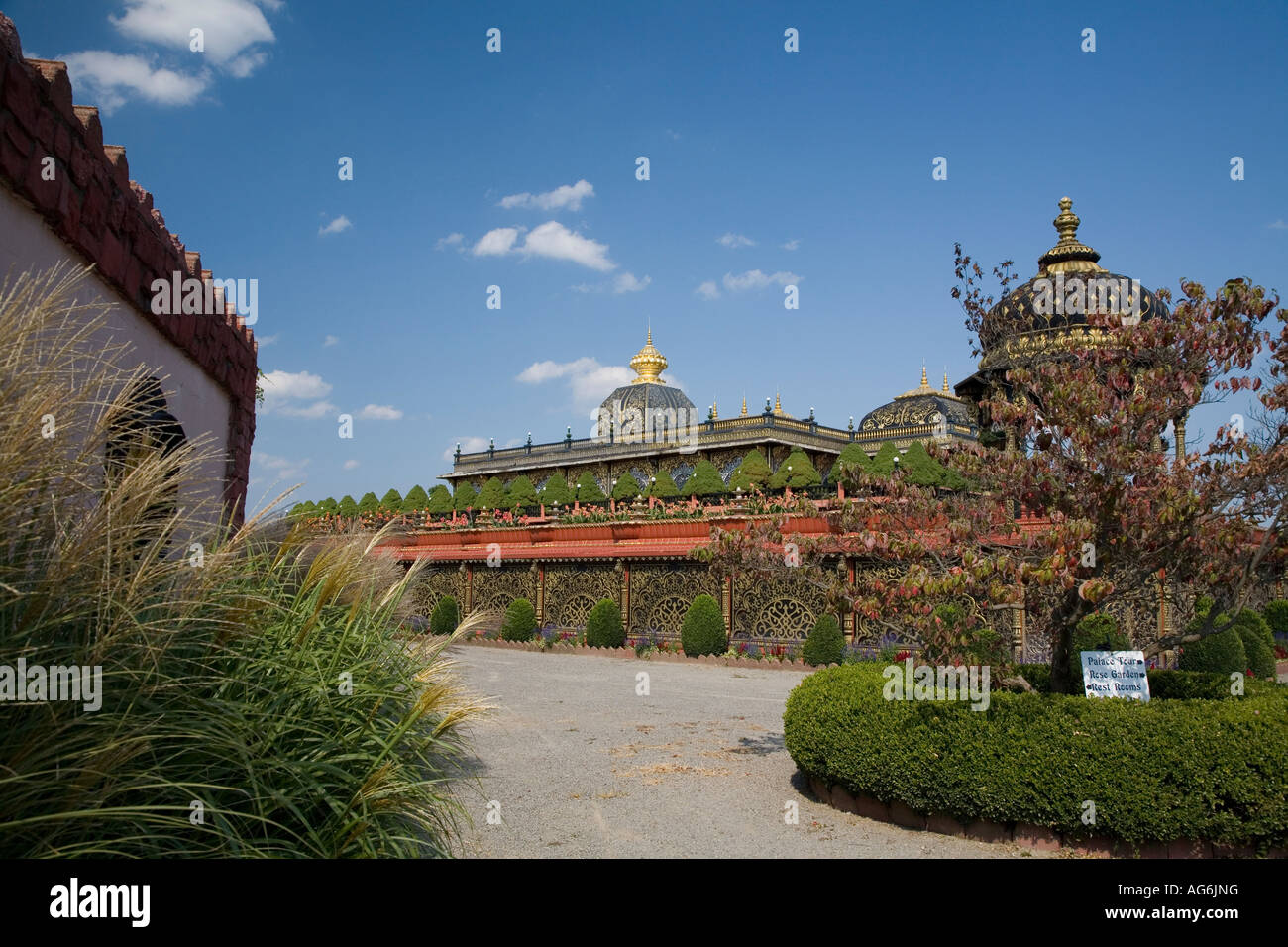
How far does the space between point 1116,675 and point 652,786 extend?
397cm

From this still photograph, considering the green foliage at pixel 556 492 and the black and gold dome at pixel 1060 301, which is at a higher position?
the black and gold dome at pixel 1060 301

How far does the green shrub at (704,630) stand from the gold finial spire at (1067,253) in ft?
30.3

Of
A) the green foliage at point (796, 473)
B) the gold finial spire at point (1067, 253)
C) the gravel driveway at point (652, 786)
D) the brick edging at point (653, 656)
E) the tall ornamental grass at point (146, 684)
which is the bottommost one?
the brick edging at point (653, 656)

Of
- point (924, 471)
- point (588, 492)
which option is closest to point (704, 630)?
point (924, 471)

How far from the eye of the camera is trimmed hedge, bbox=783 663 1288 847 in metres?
5.64

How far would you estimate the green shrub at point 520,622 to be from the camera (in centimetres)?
2236

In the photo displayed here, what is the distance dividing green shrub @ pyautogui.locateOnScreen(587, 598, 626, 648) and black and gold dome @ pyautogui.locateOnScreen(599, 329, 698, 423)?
23.8 meters

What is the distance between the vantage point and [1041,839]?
6176mm

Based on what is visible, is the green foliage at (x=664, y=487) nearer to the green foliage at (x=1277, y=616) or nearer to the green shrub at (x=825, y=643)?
the green shrub at (x=825, y=643)

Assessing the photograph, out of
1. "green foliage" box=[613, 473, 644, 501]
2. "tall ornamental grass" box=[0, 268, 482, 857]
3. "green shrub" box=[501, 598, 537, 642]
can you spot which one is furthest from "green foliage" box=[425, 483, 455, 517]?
"tall ornamental grass" box=[0, 268, 482, 857]

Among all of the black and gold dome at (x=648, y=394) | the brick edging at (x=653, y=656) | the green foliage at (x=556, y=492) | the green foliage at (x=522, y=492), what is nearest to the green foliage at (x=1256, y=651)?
the brick edging at (x=653, y=656)

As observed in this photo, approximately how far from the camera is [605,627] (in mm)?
20547

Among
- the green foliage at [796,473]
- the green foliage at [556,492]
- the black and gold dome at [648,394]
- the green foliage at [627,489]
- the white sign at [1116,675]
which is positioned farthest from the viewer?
the black and gold dome at [648,394]

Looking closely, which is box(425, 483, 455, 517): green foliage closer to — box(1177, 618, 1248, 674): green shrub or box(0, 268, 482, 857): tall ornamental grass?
box(1177, 618, 1248, 674): green shrub
